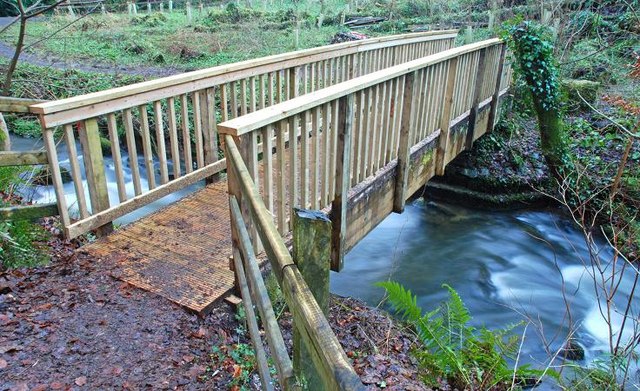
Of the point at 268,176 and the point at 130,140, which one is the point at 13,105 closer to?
the point at 130,140

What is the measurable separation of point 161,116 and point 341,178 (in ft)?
6.16

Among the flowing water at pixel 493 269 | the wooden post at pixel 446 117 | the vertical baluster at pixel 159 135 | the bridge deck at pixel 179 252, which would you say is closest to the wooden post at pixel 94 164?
the bridge deck at pixel 179 252

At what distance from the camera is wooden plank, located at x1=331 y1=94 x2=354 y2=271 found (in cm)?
372

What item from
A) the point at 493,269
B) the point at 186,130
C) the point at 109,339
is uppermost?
the point at 186,130

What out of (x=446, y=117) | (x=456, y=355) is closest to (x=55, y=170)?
(x=456, y=355)

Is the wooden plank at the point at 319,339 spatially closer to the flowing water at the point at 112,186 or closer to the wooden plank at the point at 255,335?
the wooden plank at the point at 255,335

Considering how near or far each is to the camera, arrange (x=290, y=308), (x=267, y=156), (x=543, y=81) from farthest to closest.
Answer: (x=543, y=81) < (x=267, y=156) < (x=290, y=308)

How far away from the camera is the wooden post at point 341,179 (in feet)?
12.2

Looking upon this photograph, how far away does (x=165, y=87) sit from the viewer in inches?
167

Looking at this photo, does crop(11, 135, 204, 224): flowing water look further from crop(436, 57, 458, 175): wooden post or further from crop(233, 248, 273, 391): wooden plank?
crop(233, 248, 273, 391): wooden plank

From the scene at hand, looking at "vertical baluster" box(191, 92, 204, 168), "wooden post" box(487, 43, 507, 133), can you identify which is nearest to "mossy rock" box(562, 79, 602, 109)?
"wooden post" box(487, 43, 507, 133)

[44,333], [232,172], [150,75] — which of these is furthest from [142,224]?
[150,75]

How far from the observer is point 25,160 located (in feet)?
12.1

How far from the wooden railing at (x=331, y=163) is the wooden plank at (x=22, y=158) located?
1.68 metres
